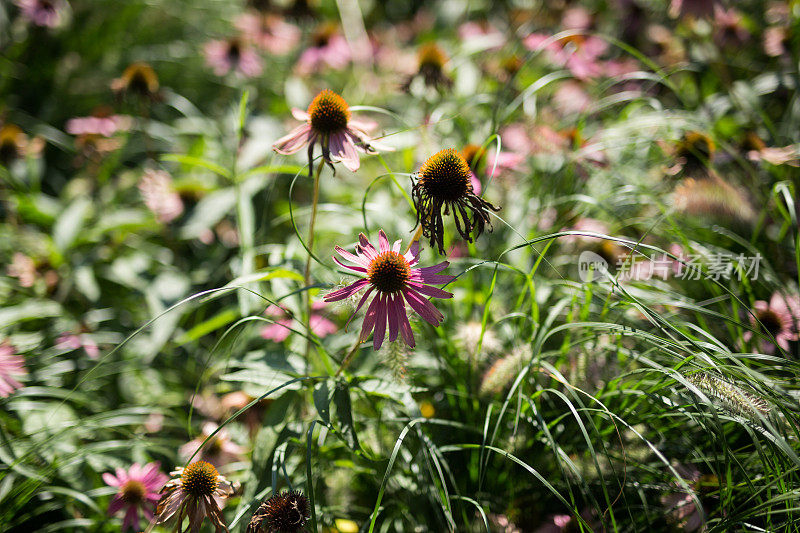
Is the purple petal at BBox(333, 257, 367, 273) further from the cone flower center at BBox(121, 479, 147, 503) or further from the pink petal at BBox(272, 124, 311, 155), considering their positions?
the cone flower center at BBox(121, 479, 147, 503)

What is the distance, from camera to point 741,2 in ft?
8.32

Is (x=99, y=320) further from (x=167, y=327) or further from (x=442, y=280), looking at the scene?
(x=442, y=280)

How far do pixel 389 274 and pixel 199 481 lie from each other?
17.4 inches

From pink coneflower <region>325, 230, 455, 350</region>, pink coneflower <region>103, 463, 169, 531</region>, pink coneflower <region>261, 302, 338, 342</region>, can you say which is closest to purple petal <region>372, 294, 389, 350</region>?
pink coneflower <region>325, 230, 455, 350</region>

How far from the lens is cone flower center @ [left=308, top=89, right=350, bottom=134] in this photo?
95 cm

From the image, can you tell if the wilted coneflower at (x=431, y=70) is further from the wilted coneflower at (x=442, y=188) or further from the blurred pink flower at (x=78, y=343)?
the blurred pink flower at (x=78, y=343)

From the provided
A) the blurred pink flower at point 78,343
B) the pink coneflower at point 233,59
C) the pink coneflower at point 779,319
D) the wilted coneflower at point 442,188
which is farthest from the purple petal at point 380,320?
the pink coneflower at point 233,59

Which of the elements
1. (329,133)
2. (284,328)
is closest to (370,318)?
(329,133)

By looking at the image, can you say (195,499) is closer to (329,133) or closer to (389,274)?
(389,274)

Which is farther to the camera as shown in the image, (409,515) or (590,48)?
(590,48)

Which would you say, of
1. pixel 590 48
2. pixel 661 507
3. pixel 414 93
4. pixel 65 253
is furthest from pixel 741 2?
pixel 65 253

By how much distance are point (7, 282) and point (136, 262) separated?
0.36 m

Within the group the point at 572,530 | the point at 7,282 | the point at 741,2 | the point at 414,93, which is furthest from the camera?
the point at 741,2

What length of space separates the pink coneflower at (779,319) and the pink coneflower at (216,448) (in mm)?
1183
